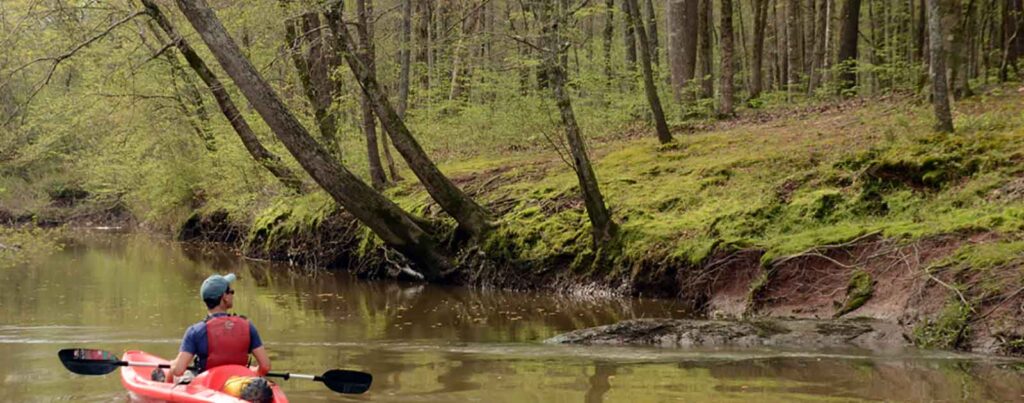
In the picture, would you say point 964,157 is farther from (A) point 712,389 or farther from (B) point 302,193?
(B) point 302,193

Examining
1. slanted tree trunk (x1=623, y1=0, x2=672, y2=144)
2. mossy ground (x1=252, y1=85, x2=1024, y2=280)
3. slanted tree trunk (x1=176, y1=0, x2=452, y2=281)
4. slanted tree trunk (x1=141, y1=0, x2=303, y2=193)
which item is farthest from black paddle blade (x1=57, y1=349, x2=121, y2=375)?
slanted tree trunk (x1=623, y1=0, x2=672, y2=144)

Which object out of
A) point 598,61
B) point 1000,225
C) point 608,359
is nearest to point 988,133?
point 1000,225

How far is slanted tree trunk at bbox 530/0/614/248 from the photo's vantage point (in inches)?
502

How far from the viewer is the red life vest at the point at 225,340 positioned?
659 centimetres

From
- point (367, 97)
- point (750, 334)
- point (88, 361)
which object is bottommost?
point (750, 334)

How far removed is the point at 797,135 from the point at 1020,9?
786 cm

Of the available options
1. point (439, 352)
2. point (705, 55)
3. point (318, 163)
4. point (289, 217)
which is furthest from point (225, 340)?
point (705, 55)

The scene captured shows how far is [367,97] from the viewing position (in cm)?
1520

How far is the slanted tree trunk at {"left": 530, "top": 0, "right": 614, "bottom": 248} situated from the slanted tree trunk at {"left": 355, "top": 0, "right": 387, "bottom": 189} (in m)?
3.35

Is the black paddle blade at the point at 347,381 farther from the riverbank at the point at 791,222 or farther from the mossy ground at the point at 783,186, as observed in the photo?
the mossy ground at the point at 783,186

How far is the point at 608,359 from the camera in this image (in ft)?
28.2

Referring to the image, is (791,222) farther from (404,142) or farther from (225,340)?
(225,340)

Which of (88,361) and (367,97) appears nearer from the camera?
(88,361)

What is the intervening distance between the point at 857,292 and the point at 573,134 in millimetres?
4579
